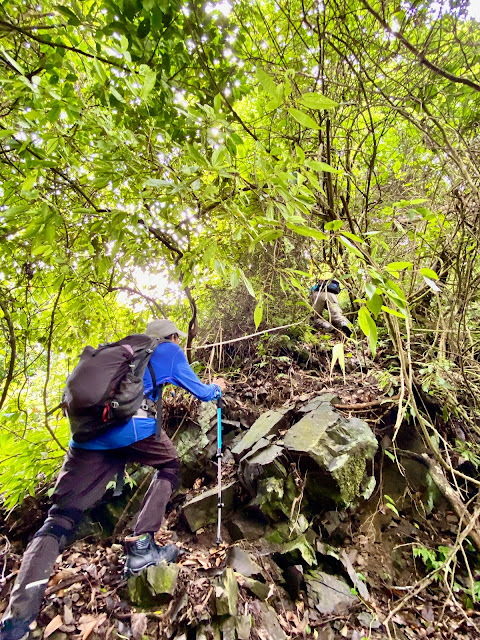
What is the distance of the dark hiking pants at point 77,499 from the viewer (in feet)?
8.85

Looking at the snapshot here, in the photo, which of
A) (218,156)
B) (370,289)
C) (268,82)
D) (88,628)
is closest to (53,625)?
(88,628)

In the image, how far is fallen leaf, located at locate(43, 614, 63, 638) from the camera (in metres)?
2.73

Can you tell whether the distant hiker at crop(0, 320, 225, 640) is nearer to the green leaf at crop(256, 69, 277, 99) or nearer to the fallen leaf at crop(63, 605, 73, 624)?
the fallen leaf at crop(63, 605, 73, 624)

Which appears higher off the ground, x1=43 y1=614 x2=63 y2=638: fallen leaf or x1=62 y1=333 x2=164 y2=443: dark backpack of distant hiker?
x1=62 y1=333 x2=164 y2=443: dark backpack of distant hiker

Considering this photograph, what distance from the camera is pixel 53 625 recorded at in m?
2.79

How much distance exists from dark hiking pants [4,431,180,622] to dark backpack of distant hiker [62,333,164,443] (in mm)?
401

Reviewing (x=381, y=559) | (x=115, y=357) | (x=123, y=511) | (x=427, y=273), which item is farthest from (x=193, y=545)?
(x=427, y=273)

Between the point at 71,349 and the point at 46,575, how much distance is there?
2.96 metres

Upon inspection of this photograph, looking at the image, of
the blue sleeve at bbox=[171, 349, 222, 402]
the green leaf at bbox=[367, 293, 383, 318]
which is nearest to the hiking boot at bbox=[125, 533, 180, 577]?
the blue sleeve at bbox=[171, 349, 222, 402]

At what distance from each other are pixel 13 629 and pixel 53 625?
1.09 feet

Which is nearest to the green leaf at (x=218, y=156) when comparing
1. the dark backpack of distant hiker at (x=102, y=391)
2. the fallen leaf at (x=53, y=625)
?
the dark backpack of distant hiker at (x=102, y=391)

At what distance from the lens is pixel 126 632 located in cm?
279

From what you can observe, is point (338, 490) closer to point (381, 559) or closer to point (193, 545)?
point (381, 559)

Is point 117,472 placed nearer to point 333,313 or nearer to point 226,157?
point 226,157
